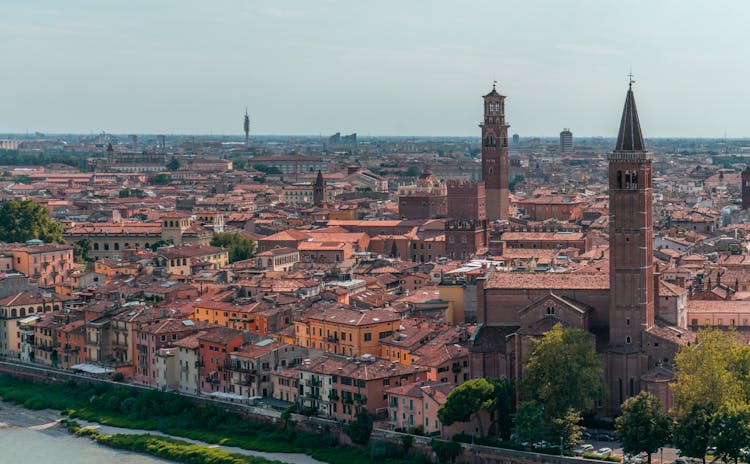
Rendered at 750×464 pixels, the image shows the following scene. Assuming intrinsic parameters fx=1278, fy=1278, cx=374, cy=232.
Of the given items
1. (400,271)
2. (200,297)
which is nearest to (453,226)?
(400,271)

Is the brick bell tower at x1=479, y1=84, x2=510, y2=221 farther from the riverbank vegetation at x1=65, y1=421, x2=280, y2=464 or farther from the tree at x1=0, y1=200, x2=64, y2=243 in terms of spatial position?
the riverbank vegetation at x1=65, y1=421, x2=280, y2=464

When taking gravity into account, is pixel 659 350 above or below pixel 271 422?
above

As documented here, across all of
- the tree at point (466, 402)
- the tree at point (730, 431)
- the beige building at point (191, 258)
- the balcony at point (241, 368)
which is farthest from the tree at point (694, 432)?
the beige building at point (191, 258)

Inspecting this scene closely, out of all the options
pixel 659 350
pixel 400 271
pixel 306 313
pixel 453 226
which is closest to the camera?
pixel 659 350

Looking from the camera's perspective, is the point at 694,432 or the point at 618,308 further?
the point at 618,308

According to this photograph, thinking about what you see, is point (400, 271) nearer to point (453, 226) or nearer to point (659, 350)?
point (453, 226)

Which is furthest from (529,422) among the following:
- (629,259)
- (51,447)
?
(51,447)

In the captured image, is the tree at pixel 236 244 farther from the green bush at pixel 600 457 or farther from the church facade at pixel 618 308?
the green bush at pixel 600 457

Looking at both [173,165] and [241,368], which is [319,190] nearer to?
[241,368]
